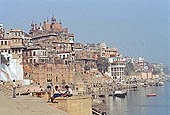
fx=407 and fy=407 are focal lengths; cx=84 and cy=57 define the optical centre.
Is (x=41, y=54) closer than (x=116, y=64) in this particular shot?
Yes

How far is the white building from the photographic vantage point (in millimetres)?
77850

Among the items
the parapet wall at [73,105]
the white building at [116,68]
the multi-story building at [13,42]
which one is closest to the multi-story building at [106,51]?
the white building at [116,68]

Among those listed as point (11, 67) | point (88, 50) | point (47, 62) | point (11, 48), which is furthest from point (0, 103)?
point (88, 50)

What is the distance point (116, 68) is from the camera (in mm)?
79125

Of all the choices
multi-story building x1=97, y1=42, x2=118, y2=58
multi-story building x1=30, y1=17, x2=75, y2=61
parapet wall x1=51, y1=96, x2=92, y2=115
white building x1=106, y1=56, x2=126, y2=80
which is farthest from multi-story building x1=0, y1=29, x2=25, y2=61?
parapet wall x1=51, y1=96, x2=92, y2=115

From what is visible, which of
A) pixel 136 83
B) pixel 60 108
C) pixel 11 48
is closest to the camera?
pixel 60 108

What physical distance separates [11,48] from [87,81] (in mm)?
18427

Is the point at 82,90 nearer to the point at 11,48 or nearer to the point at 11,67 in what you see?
the point at 11,48

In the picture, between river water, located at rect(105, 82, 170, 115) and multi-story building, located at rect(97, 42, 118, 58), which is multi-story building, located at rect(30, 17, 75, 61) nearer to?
river water, located at rect(105, 82, 170, 115)

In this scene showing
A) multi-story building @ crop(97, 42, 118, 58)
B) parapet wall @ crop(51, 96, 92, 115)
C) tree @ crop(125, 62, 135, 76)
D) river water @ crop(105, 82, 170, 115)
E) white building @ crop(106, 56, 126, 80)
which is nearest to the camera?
parapet wall @ crop(51, 96, 92, 115)

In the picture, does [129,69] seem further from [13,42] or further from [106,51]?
[13,42]

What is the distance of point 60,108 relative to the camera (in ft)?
22.9

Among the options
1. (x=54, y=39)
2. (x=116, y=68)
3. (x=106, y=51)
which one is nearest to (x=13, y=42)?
(x=54, y=39)

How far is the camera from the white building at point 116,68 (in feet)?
255
